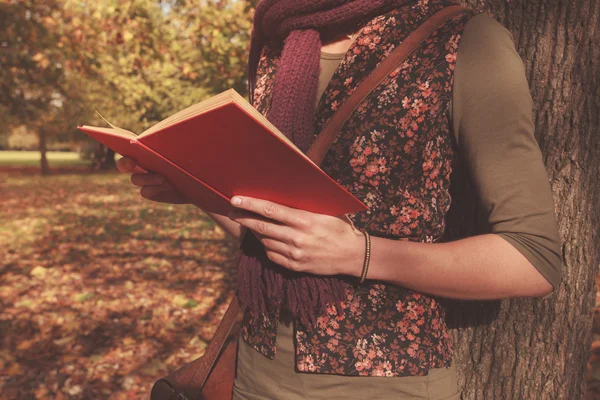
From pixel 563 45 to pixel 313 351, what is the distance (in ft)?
4.21

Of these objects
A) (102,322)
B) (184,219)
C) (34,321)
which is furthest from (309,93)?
(184,219)

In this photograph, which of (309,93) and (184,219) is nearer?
(309,93)

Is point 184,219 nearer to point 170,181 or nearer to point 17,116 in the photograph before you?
point 170,181

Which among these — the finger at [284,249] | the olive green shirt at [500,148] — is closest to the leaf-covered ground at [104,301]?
the finger at [284,249]

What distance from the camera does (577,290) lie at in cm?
174

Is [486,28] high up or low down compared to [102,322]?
up

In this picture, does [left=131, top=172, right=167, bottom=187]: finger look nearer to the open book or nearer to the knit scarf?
the open book

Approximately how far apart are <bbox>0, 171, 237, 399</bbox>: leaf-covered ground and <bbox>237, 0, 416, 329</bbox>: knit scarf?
12.0 feet

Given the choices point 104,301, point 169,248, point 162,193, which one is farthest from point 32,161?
point 162,193

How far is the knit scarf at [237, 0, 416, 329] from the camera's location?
115cm

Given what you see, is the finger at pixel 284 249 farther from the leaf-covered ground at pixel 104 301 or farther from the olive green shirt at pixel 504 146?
the leaf-covered ground at pixel 104 301

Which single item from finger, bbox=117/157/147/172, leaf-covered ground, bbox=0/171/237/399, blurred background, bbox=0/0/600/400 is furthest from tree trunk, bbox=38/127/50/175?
finger, bbox=117/157/147/172

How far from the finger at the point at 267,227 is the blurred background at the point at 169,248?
0.72 m

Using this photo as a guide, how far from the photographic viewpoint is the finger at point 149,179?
4.33 ft
